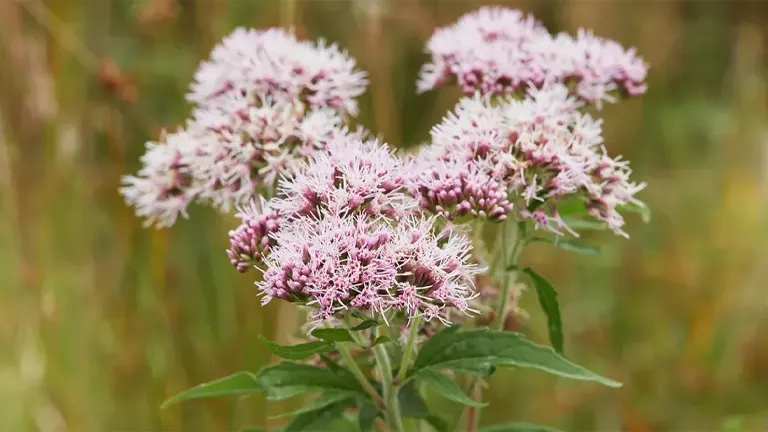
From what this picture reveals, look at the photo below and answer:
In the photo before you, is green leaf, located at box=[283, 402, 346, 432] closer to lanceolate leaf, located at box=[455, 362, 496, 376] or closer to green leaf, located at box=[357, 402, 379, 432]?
green leaf, located at box=[357, 402, 379, 432]

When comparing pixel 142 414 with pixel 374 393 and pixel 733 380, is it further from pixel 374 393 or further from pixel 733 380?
pixel 733 380

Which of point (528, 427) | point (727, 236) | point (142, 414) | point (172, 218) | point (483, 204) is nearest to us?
point (483, 204)

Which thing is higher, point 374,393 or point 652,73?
point 652,73

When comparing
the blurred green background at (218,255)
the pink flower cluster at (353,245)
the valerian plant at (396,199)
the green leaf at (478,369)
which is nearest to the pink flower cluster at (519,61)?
the valerian plant at (396,199)

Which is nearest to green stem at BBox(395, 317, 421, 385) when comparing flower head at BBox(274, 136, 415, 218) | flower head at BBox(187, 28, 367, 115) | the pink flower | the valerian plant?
the valerian plant

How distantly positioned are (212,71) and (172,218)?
41 centimetres

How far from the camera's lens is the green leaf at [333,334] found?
1554 mm

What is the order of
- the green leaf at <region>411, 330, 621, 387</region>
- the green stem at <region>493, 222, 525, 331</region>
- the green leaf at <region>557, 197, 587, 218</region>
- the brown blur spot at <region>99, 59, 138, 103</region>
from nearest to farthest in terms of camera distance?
the green leaf at <region>411, 330, 621, 387</region>
the green stem at <region>493, 222, 525, 331</region>
the green leaf at <region>557, 197, 587, 218</region>
the brown blur spot at <region>99, 59, 138, 103</region>

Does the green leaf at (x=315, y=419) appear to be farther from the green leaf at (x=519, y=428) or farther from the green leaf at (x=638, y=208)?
the green leaf at (x=638, y=208)

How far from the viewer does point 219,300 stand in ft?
10.9

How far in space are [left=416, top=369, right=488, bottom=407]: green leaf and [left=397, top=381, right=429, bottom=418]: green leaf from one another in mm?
112

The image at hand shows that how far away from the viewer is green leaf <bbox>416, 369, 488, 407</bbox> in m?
1.69

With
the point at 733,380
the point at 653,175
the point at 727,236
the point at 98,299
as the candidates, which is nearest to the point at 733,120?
the point at 653,175

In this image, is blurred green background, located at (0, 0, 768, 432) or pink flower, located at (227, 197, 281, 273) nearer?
pink flower, located at (227, 197, 281, 273)
